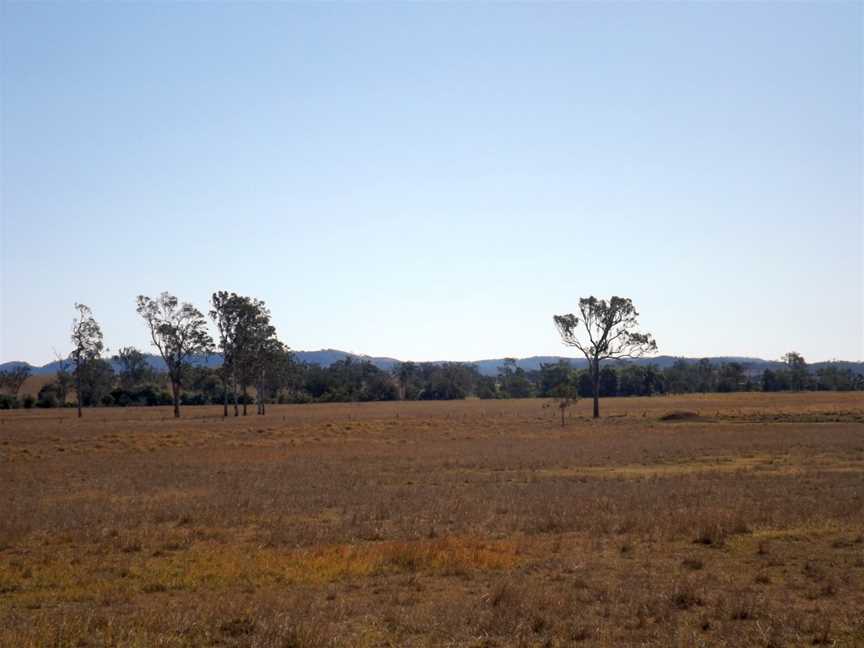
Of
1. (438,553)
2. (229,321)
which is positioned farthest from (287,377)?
(438,553)

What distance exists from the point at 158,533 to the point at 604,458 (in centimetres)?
2369

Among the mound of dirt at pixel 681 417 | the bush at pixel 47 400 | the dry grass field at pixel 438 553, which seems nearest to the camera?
the dry grass field at pixel 438 553

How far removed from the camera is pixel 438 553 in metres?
15.4

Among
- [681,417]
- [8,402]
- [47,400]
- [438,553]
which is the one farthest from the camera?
[47,400]

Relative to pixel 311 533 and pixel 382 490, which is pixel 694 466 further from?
pixel 311 533

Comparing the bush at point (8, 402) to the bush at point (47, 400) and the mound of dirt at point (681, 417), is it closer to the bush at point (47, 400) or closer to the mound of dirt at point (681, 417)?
the bush at point (47, 400)

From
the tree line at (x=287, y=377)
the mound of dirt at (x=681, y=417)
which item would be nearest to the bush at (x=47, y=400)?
the tree line at (x=287, y=377)

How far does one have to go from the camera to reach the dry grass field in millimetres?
10750

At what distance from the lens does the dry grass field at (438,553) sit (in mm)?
10750

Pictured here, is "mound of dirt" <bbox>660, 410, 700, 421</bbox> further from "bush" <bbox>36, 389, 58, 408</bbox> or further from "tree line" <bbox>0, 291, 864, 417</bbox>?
"bush" <bbox>36, 389, 58, 408</bbox>

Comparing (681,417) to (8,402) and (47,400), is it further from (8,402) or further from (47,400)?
(8,402)

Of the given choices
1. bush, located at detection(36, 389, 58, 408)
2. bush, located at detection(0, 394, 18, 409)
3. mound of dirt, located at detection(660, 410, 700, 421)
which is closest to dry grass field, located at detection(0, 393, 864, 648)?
mound of dirt, located at detection(660, 410, 700, 421)

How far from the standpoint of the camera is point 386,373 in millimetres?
177750

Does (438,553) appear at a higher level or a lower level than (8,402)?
higher
